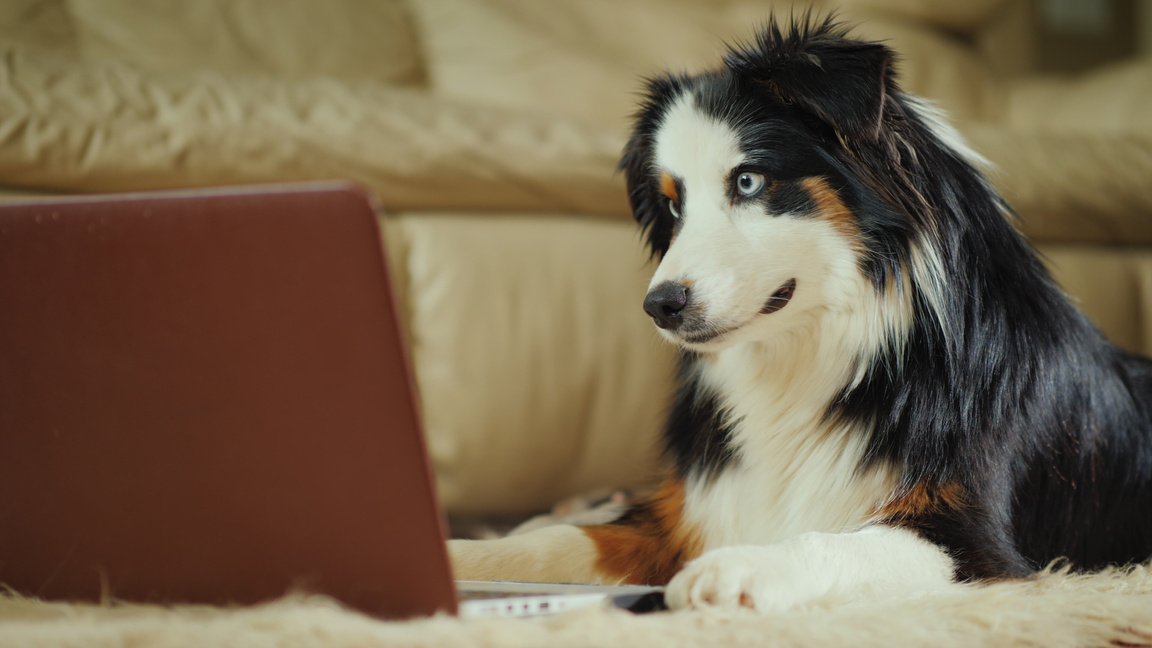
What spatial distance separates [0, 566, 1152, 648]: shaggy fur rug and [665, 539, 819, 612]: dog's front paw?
24 mm

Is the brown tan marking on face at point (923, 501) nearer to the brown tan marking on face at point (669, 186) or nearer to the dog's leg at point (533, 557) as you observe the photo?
the dog's leg at point (533, 557)

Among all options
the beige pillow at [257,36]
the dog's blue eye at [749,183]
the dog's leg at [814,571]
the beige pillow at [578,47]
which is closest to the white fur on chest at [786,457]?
the dog's leg at [814,571]

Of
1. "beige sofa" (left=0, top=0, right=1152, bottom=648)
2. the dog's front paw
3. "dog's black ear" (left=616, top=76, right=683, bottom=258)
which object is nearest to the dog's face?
"dog's black ear" (left=616, top=76, right=683, bottom=258)

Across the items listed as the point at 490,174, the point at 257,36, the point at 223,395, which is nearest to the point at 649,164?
the point at 490,174

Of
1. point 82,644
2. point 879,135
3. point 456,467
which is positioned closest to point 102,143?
point 456,467

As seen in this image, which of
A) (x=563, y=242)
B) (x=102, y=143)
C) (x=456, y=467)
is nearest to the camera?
(x=102, y=143)

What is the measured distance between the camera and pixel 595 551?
1.13m

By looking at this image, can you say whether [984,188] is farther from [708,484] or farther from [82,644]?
[82,644]

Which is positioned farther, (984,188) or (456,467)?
(456,467)

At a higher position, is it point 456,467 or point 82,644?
point 82,644

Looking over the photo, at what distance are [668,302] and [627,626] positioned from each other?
50 centimetres

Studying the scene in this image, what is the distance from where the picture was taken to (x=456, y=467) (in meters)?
1.74

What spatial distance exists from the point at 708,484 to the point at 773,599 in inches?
16.6

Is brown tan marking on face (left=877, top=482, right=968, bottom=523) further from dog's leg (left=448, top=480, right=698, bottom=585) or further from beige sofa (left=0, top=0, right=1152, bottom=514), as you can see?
beige sofa (left=0, top=0, right=1152, bottom=514)
